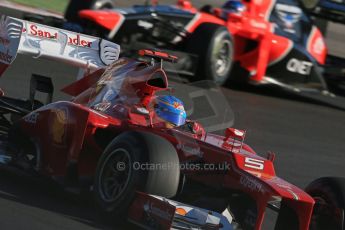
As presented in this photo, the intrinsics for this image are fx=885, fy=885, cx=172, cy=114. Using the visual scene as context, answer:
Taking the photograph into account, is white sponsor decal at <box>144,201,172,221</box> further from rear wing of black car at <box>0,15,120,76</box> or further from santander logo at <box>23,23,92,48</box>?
santander logo at <box>23,23,92,48</box>

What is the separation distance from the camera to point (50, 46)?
8539mm

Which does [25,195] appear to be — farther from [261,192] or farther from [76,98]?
[261,192]

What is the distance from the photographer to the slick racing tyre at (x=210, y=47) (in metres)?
14.0

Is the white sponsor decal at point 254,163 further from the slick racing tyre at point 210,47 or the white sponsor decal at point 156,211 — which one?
the slick racing tyre at point 210,47

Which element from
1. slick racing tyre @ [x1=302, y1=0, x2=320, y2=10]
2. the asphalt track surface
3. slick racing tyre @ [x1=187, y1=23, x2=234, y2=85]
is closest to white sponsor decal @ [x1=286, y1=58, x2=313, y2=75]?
the asphalt track surface

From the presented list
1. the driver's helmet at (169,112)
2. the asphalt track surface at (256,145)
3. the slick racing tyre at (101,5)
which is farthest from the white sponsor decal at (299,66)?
the driver's helmet at (169,112)

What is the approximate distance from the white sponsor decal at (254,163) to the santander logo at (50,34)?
276cm

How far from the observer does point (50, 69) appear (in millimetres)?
13352

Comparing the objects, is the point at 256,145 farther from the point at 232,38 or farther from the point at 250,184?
the point at 250,184

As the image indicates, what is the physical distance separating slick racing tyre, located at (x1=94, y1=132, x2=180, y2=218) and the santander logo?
2225 millimetres

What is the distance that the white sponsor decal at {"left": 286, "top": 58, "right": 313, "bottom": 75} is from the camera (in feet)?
49.9

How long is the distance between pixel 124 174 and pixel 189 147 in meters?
0.57

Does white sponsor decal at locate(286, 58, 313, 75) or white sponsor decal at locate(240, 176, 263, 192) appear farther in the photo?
white sponsor decal at locate(286, 58, 313, 75)

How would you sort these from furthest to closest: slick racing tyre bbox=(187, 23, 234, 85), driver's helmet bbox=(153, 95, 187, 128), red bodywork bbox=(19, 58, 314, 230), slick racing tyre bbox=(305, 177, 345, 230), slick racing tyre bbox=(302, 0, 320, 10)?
slick racing tyre bbox=(302, 0, 320, 10) → slick racing tyre bbox=(187, 23, 234, 85) → driver's helmet bbox=(153, 95, 187, 128) → slick racing tyre bbox=(305, 177, 345, 230) → red bodywork bbox=(19, 58, 314, 230)
